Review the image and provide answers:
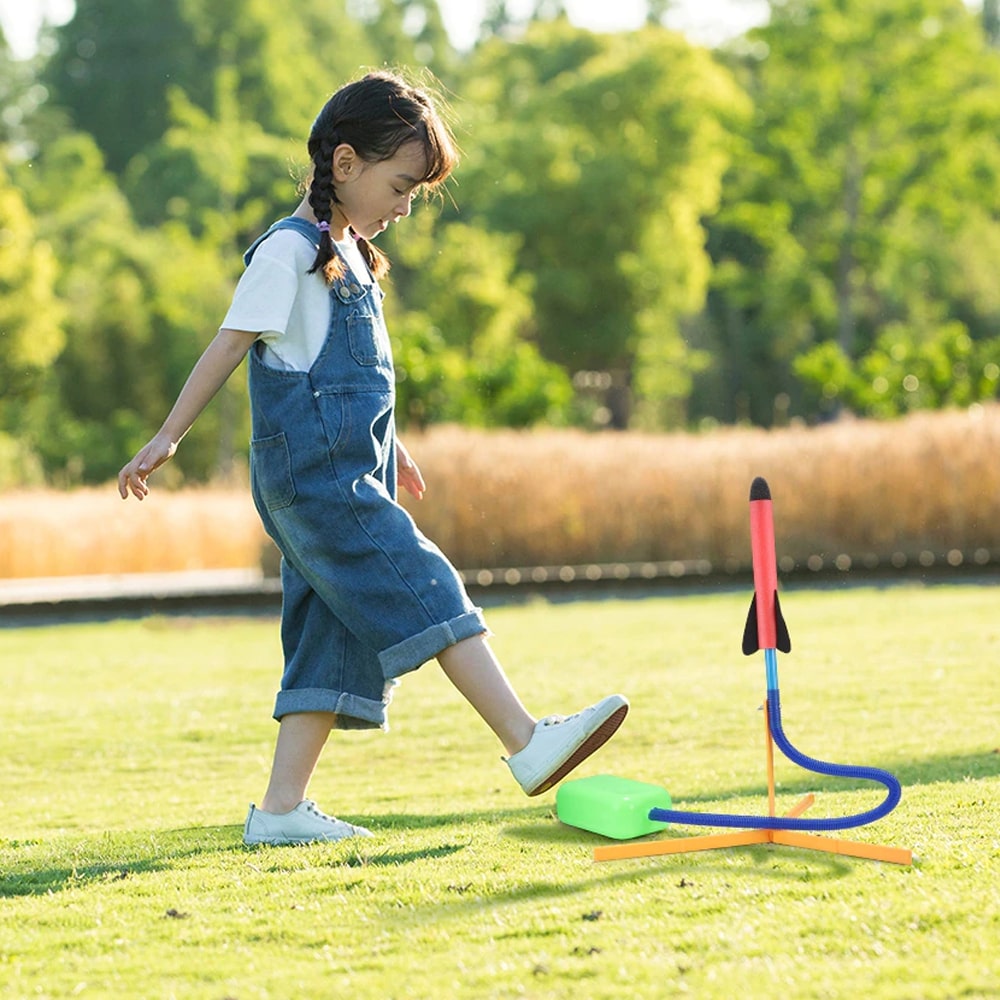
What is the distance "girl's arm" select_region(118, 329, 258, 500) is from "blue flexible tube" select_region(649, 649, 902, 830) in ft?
4.11

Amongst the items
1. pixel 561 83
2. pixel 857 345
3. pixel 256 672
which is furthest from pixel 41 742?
pixel 561 83

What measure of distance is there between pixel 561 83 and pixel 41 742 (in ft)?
119

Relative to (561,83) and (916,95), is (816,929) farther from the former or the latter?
(561,83)

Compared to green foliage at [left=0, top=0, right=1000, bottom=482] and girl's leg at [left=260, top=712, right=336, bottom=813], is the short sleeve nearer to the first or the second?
girl's leg at [left=260, top=712, right=336, bottom=813]

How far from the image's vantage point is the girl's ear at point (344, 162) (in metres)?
3.72

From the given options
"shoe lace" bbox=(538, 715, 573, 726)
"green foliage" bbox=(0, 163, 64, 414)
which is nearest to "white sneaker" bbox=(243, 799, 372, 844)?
"shoe lace" bbox=(538, 715, 573, 726)

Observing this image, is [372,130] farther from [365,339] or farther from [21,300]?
[21,300]

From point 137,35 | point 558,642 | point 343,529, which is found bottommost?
point 558,642

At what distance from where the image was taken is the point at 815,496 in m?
13.9

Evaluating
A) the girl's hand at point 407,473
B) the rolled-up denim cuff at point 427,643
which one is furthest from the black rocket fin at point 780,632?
the girl's hand at point 407,473

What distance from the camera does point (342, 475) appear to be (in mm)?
3543

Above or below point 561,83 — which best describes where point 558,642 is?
below

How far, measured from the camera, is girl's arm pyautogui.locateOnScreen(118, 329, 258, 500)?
342cm

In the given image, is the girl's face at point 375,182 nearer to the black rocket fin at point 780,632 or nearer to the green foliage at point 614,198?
the black rocket fin at point 780,632
